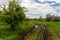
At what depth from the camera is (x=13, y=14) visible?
21.0 m

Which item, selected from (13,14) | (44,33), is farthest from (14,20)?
(44,33)

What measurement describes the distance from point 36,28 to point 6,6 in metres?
4.05

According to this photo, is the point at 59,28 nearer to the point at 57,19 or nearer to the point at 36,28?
the point at 57,19

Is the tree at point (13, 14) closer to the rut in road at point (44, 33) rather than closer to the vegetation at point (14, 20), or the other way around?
the vegetation at point (14, 20)

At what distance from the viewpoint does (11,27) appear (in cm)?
2116

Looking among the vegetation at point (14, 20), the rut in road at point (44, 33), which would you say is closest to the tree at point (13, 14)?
the vegetation at point (14, 20)

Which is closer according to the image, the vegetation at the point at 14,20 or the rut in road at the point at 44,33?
the rut in road at the point at 44,33

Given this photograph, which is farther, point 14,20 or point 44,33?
point 14,20

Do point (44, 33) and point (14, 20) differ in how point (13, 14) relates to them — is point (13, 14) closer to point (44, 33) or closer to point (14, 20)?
point (14, 20)

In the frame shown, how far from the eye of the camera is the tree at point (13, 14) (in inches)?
814

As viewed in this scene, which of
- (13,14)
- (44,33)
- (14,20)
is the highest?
(13,14)

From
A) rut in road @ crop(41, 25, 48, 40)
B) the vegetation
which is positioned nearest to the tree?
the vegetation

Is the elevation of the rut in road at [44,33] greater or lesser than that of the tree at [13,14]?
lesser

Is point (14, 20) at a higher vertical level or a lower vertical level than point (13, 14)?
lower
